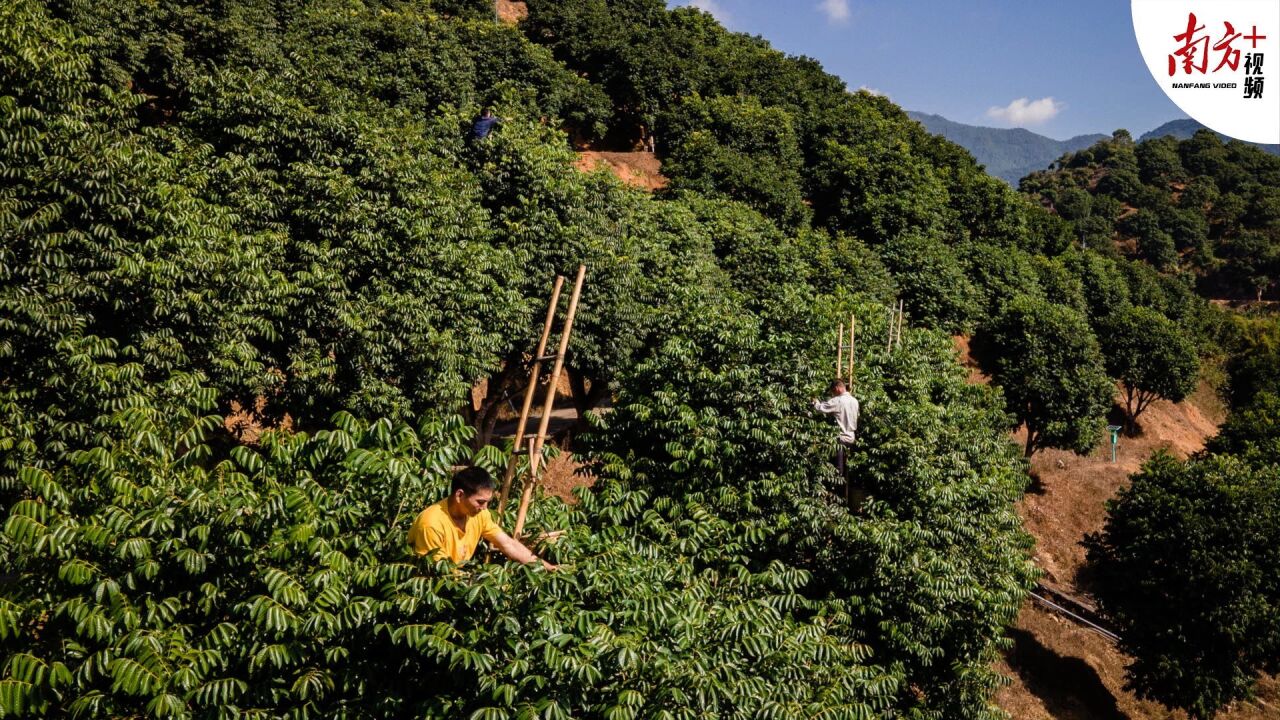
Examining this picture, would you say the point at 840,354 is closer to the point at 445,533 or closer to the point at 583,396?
the point at 445,533

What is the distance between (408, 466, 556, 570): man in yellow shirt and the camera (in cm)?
659

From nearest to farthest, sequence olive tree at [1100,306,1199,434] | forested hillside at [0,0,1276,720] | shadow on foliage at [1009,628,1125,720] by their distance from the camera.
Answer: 1. forested hillside at [0,0,1276,720]
2. shadow on foliage at [1009,628,1125,720]
3. olive tree at [1100,306,1199,434]

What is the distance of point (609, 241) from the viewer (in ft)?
72.7

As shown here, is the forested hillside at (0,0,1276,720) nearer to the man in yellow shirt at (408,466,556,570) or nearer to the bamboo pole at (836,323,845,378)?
the man in yellow shirt at (408,466,556,570)

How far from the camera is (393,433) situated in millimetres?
10953

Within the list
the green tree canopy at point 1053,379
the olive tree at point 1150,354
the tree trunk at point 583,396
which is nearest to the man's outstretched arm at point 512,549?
the tree trunk at point 583,396

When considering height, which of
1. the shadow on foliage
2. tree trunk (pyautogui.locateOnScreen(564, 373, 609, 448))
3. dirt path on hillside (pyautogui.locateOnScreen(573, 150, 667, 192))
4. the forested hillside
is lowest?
Answer: the shadow on foliage

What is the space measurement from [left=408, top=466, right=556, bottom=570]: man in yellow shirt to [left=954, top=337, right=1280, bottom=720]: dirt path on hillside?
484 inches

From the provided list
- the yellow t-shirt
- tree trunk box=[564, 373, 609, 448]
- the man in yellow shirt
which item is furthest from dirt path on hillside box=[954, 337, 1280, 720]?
the yellow t-shirt

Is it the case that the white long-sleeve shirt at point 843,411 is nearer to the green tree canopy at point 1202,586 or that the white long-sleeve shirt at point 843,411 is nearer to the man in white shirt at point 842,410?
the man in white shirt at point 842,410

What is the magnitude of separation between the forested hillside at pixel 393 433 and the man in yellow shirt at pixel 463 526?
0.26 metres

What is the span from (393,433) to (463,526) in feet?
14.8

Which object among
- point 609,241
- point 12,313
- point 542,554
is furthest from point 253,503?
point 609,241

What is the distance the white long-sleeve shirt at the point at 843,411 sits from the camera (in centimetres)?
1302
